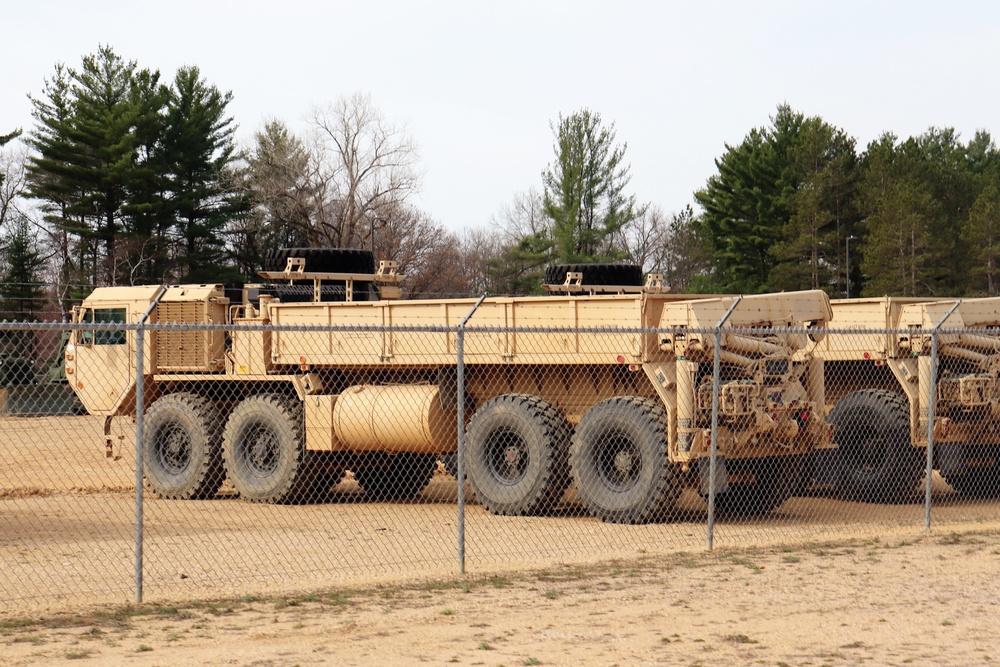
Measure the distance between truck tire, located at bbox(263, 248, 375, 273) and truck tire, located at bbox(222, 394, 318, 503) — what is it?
9.37 feet

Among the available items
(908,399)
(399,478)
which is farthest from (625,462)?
(399,478)

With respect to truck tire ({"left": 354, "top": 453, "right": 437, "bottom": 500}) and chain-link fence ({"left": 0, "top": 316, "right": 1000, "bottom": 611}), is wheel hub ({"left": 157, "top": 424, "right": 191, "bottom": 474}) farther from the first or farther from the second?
truck tire ({"left": 354, "top": 453, "right": 437, "bottom": 500})

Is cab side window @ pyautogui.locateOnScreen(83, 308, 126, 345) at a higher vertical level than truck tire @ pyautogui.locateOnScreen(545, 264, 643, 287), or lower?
lower

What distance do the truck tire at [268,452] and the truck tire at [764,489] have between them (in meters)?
5.06

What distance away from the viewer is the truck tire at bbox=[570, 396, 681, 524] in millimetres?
13727

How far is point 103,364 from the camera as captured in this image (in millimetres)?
18453

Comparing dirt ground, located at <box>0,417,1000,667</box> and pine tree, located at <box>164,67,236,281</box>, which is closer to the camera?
dirt ground, located at <box>0,417,1000,667</box>

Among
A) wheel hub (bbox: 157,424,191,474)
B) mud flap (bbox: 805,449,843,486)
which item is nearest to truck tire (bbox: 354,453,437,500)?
wheel hub (bbox: 157,424,191,474)

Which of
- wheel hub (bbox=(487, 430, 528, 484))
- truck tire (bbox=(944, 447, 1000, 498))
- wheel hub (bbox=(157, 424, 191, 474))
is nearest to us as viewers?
wheel hub (bbox=(487, 430, 528, 484))

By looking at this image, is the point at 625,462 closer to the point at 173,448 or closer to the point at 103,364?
the point at 173,448

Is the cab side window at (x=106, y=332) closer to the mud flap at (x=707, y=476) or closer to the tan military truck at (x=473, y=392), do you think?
the tan military truck at (x=473, y=392)

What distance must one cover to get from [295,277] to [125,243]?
2746 cm

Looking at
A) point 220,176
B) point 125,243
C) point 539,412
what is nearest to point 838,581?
point 539,412

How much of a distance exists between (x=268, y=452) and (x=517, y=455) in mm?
3692
